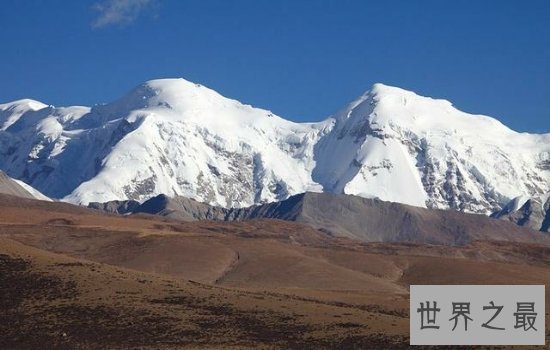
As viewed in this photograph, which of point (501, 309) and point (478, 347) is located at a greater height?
point (501, 309)

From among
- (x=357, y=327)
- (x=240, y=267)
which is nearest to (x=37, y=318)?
(x=357, y=327)

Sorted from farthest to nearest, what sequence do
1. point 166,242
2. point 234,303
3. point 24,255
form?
point 166,242, point 24,255, point 234,303

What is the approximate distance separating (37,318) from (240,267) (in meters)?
74.3

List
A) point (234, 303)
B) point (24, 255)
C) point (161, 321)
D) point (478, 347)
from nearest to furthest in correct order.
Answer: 1. point (478, 347)
2. point (161, 321)
3. point (234, 303)
4. point (24, 255)

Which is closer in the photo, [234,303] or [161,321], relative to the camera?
[161,321]

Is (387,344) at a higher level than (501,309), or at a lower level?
lower

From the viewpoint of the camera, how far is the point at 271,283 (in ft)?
478

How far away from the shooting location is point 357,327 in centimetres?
8106

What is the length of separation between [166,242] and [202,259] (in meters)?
10.8

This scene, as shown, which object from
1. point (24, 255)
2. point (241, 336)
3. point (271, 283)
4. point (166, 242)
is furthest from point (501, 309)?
point (166, 242)

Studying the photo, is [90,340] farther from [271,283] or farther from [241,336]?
[271,283]

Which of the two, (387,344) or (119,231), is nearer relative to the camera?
(387,344)

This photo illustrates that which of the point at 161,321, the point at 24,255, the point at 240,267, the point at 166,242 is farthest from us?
the point at 166,242

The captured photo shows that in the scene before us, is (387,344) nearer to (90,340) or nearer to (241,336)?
(241,336)
